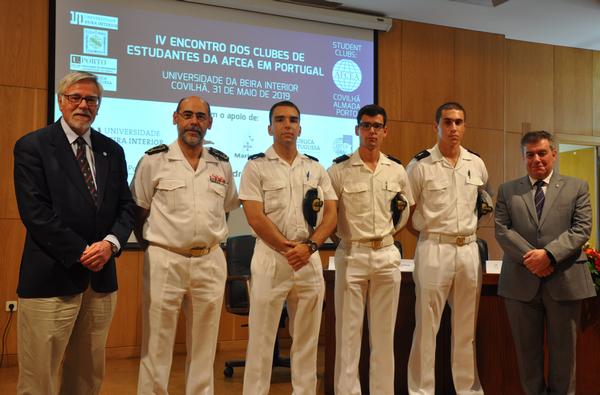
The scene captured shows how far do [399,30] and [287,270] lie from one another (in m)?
4.49

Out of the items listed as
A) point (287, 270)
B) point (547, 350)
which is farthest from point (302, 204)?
point (547, 350)

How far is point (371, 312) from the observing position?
3863mm

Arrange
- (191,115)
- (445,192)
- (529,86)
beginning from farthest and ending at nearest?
(529,86) < (445,192) < (191,115)

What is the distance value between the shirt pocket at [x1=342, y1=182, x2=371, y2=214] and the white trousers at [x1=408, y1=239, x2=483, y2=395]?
1.67ft

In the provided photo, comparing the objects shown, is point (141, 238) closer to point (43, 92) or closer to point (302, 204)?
point (302, 204)

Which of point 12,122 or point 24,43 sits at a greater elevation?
point 24,43

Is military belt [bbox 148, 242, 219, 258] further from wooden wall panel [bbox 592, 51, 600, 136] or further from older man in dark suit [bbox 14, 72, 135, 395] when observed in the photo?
wooden wall panel [bbox 592, 51, 600, 136]

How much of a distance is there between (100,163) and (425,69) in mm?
5024

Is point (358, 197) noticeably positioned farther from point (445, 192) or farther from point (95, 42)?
point (95, 42)

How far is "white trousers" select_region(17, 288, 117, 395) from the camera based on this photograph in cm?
280

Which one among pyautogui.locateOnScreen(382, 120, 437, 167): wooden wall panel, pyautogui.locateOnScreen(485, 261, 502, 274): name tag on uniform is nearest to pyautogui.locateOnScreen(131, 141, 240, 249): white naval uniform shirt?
pyautogui.locateOnScreen(485, 261, 502, 274): name tag on uniform

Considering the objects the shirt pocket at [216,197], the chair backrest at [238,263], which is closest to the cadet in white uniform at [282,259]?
the shirt pocket at [216,197]

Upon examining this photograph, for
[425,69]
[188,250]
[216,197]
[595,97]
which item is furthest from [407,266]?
[595,97]

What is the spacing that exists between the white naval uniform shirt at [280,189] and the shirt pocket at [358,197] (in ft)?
0.99
